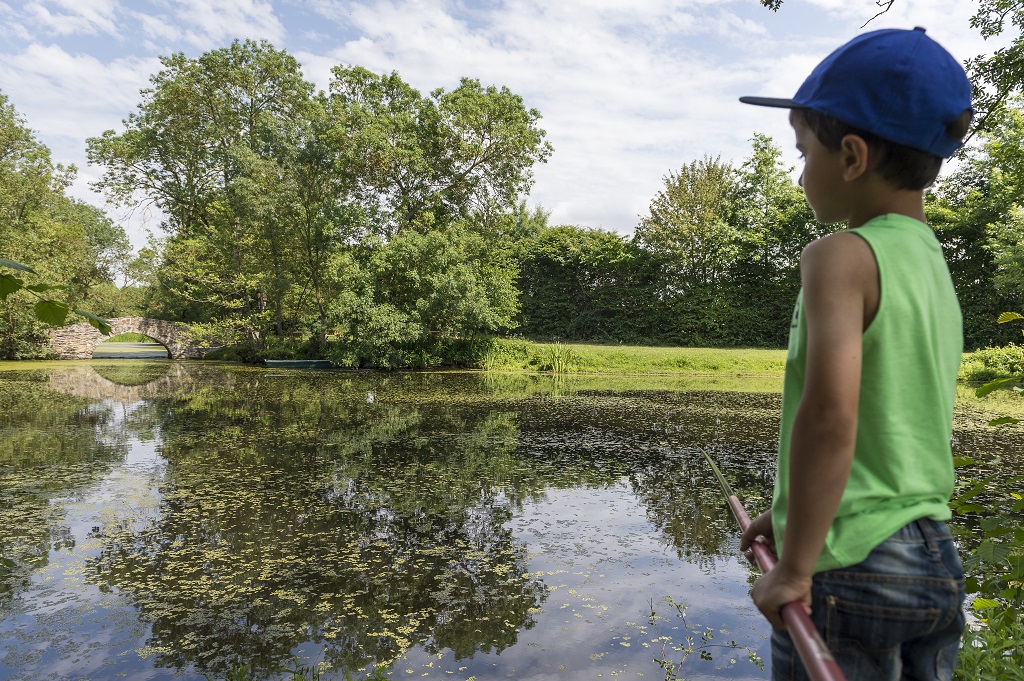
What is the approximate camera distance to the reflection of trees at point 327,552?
3.54m

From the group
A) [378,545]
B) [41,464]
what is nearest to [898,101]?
[378,545]

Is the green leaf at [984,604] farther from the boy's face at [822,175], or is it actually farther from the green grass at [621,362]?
the green grass at [621,362]

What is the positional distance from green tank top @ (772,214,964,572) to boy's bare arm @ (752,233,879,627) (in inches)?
1.5

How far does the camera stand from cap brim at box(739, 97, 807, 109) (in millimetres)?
1019

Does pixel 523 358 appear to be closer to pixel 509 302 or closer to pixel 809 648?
pixel 509 302

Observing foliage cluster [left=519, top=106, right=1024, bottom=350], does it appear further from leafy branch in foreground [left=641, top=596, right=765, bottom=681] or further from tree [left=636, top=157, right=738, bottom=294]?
leafy branch in foreground [left=641, top=596, right=765, bottom=681]

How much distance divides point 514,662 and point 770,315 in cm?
2571

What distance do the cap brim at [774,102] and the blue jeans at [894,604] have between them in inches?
26.2

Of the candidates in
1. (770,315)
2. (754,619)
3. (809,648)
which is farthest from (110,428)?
(770,315)

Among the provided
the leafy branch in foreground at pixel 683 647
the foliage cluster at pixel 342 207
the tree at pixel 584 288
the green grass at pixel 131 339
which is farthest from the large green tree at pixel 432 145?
the green grass at pixel 131 339

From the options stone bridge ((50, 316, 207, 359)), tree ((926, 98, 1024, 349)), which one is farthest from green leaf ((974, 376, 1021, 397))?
stone bridge ((50, 316, 207, 359))

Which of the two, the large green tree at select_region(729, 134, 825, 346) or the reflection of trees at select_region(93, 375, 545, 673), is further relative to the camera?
the large green tree at select_region(729, 134, 825, 346)

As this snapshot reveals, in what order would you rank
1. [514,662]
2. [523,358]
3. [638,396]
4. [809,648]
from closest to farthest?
[809,648] → [514,662] → [638,396] → [523,358]

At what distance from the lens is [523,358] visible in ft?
66.4
